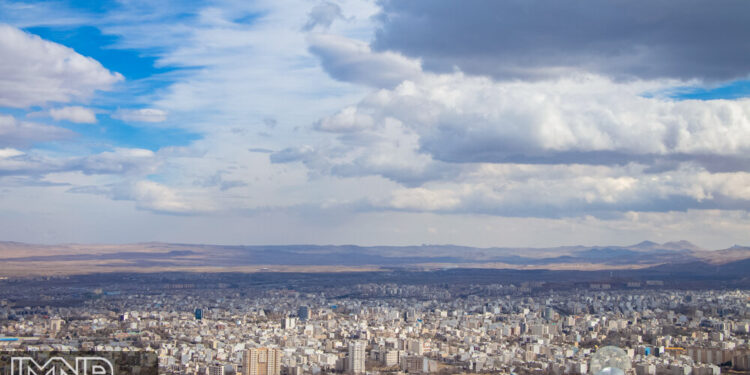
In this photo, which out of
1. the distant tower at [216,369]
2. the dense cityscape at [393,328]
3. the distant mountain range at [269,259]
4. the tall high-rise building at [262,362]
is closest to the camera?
the tall high-rise building at [262,362]

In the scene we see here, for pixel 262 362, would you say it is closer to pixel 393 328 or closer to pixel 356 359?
pixel 356 359

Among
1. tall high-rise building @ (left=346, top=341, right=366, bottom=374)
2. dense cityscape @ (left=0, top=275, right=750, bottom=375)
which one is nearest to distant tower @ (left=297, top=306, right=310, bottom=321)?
dense cityscape @ (left=0, top=275, right=750, bottom=375)

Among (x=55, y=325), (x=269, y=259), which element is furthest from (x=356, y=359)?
(x=269, y=259)

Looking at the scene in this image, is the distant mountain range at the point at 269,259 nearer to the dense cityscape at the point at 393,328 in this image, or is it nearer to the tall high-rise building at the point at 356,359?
the dense cityscape at the point at 393,328

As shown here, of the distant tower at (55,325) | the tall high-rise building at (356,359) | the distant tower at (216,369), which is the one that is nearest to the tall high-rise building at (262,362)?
the distant tower at (216,369)

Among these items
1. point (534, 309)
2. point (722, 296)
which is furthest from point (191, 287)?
point (722, 296)

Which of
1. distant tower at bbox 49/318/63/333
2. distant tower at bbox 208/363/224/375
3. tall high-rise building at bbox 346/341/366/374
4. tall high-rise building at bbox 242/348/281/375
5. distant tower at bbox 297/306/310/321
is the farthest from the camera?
distant tower at bbox 297/306/310/321

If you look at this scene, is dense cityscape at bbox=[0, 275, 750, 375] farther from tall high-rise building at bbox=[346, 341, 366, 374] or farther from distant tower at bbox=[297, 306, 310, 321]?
distant tower at bbox=[297, 306, 310, 321]
